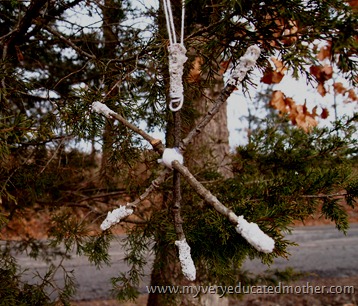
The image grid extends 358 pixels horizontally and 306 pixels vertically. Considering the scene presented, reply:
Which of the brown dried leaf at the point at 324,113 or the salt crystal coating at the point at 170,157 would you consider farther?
the brown dried leaf at the point at 324,113

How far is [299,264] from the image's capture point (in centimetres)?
729

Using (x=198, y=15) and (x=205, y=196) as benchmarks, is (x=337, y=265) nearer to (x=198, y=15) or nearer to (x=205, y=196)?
(x=198, y=15)

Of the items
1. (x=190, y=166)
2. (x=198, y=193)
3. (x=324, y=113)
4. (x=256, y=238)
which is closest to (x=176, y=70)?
(x=198, y=193)

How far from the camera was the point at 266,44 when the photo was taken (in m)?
1.17

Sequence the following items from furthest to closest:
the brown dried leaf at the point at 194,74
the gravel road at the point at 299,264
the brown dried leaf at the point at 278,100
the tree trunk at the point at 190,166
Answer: the gravel road at the point at 299,264
the brown dried leaf at the point at 278,100
the tree trunk at the point at 190,166
the brown dried leaf at the point at 194,74

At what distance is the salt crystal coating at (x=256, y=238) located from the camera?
712 millimetres

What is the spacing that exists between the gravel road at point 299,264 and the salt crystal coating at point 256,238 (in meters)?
4.54

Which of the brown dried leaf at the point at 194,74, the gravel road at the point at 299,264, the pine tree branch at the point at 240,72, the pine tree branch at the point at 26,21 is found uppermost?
the pine tree branch at the point at 26,21

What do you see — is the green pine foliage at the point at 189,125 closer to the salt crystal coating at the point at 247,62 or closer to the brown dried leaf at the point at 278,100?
the salt crystal coating at the point at 247,62

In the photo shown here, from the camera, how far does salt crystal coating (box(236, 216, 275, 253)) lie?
712 millimetres

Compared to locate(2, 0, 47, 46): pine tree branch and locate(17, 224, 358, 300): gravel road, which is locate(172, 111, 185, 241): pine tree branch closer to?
locate(2, 0, 47, 46): pine tree branch

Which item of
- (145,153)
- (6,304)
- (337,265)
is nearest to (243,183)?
(145,153)

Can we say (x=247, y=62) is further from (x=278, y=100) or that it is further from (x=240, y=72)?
(x=278, y=100)

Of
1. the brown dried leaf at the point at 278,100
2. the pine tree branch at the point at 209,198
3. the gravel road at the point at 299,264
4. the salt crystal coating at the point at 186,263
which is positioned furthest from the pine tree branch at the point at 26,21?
the gravel road at the point at 299,264
